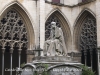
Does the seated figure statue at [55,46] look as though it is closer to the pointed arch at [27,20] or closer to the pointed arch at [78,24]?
the pointed arch at [27,20]

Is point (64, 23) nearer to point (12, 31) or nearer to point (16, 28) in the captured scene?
point (16, 28)

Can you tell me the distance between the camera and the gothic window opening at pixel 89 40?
16.2m

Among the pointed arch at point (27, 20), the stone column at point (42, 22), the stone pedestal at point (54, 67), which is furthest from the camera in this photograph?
the pointed arch at point (27, 20)

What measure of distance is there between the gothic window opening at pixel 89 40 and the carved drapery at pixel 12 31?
3.64 metres

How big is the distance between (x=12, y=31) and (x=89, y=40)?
15.3 ft

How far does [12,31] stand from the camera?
1504cm

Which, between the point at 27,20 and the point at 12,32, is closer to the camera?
the point at 12,32

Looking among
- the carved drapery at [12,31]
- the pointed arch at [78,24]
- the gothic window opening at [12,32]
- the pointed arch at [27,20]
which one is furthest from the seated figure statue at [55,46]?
the pointed arch at [78,24]

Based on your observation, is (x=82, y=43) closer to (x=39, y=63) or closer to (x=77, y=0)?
(x=77, y=0)

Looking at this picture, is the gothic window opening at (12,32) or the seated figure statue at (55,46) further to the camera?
the gothic window opening at (12,32)

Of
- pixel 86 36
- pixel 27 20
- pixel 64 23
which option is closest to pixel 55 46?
pixel 27 20

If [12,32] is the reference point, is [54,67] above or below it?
below

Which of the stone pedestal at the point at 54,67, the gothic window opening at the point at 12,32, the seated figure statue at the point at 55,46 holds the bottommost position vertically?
the stone pedestal at the point at 54,67

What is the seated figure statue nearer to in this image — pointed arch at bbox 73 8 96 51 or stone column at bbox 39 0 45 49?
stone column at bbox 39 0 45 49
